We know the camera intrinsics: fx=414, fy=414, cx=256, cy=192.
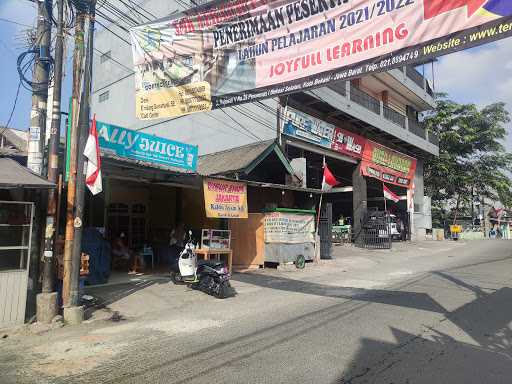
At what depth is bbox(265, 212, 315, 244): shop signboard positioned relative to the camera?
14.9 m

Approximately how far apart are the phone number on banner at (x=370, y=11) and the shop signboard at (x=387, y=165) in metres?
20.1

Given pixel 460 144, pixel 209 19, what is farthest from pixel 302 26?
pixel 460 144

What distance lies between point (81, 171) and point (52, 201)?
76 cm

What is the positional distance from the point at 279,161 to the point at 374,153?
12.4m

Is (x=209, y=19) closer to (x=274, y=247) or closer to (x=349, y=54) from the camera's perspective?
(x=349, y=54)

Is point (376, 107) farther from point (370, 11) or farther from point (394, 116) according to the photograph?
point (370, 11)

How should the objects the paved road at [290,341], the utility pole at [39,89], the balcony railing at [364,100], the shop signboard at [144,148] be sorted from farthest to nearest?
the balcony railing at [364,100] < the shop signboard at [144,148] < the utility pole at [39,89] < the paved road at [290,341]

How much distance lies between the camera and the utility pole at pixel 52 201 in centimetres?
734

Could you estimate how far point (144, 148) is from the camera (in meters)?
12.8

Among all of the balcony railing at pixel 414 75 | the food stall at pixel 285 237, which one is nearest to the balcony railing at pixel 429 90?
the balcony railing at pixel 414 75

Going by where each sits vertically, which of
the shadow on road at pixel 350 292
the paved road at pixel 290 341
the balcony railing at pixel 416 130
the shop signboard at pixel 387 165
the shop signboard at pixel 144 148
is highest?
the balcony railing at pixel 416 130

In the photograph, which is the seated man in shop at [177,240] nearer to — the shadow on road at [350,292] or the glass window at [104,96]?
the shadow on road at [350,292]

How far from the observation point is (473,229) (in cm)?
4547

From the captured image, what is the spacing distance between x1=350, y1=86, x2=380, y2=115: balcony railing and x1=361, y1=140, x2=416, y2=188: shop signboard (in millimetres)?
2131
